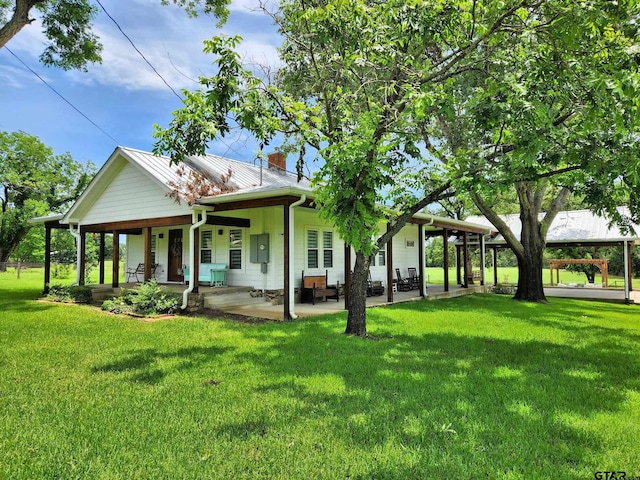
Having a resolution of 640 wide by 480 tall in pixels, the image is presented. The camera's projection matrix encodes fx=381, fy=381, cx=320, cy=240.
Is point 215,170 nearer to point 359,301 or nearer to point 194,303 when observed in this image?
point 194,303

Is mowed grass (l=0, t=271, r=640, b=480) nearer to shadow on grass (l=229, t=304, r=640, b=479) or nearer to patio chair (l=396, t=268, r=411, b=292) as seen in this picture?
shadow on grass (l=229, t=304, r=640, b=479)

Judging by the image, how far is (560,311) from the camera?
40.2 feet

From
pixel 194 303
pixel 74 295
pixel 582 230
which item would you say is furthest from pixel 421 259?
pixel 74 295

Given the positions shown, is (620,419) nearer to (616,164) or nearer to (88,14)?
(616,164)

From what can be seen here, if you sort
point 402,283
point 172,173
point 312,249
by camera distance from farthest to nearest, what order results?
point 402,283, point 312,249, point 172,173

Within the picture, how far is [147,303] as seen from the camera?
1027 cm

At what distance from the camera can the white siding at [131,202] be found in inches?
463

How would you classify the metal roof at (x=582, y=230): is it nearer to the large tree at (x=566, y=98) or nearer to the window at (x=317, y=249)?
the window at (x=317, y=249)

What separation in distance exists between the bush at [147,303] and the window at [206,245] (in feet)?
8.59

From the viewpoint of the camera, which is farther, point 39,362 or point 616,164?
point 39,362

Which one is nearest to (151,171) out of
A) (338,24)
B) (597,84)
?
(338,24)

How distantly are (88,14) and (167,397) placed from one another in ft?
32.5

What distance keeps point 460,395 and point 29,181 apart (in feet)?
94.9

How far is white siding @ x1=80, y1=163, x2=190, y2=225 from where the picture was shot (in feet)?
38.5
